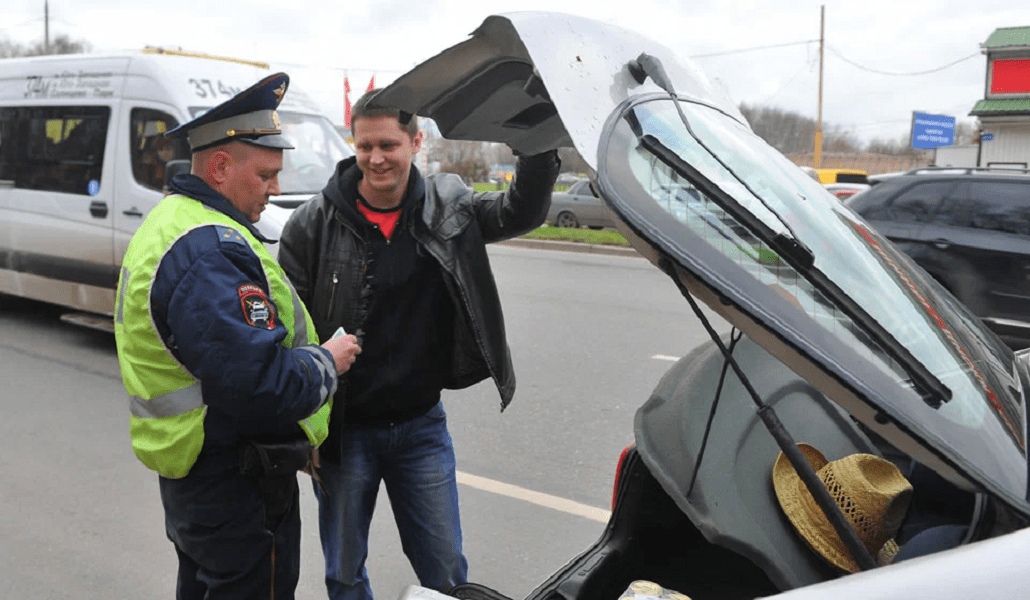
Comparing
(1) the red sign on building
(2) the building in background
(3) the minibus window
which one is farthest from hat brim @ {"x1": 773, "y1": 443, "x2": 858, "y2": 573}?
(1) the red sign on building

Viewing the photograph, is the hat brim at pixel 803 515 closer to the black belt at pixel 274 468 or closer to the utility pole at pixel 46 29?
the black belt at pixel 274 468

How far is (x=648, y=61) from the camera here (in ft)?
5.27

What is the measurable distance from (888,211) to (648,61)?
24.1 ft

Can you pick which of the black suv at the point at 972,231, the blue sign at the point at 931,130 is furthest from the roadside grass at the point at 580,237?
the blue sign at the point at 931,130

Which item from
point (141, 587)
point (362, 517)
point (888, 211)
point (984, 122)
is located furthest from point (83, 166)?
point (984, 122)

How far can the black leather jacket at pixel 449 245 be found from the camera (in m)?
2.53

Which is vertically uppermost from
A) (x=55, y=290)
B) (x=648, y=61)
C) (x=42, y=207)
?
(x=648, y=61)

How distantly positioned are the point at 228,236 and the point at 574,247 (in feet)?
49.2

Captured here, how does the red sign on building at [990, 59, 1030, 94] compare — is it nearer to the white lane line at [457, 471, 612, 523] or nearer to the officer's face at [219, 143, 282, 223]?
the white lane line at [457, 471, 612, 523]

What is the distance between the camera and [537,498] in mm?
4500

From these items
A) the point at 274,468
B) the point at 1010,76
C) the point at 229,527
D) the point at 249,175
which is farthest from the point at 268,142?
the point at 1010,76

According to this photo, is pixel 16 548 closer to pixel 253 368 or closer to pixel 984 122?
pixel 253 368

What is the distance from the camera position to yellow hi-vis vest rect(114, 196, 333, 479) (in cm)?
202

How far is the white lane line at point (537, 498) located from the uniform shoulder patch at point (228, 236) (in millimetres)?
2623
